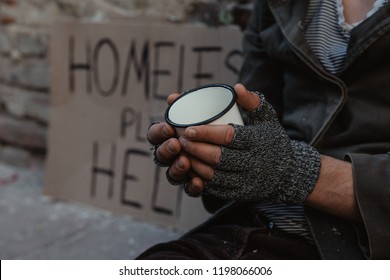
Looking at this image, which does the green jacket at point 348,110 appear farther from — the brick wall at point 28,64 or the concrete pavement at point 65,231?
the brick wall at point 28,64

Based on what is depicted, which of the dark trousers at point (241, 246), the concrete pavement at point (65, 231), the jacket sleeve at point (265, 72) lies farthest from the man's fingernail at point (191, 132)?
the concrete pavement at point (65, 231)

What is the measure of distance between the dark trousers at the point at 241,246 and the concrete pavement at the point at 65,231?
886mm

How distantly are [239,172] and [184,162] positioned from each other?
93mm

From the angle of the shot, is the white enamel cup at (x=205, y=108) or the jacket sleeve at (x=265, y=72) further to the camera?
the jacket sleeve at (x=265, y=72)

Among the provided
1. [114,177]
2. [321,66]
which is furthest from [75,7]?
[321,66]

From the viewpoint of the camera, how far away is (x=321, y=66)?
3.59ft

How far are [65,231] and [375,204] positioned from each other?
4.89ft

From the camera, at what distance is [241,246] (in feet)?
3.37

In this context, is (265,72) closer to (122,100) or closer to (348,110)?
(348,110)

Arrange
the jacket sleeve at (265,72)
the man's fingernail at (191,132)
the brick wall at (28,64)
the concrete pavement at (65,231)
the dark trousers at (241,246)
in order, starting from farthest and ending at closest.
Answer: the brick wall at (28,64) → the concrete pavement at (65,231) → the jacket sleeve at (265,72) → the dark trousers at (241,246) → the man's fingernail at (191,132)

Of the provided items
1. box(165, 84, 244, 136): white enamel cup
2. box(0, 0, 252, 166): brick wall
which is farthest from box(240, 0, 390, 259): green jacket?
box(0, 0, 252, 166): brick wall

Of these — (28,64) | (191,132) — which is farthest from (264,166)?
(28,64)

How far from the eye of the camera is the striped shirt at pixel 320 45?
106 cm

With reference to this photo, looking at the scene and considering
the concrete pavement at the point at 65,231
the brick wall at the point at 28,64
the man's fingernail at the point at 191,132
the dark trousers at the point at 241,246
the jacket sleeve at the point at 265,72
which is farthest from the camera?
the brick wall at the point at 28,64
